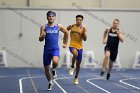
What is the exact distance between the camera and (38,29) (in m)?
23.3

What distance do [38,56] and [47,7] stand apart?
276cm

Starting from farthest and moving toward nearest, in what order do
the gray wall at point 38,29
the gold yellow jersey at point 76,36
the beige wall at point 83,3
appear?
the beige wall at point 83,3 < the gray wall at point 38,29 < the gold yellow jersey at point 76,36

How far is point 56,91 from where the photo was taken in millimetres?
12180

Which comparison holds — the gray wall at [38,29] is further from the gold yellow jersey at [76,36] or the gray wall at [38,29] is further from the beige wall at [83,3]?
the gold yellow jersey at [76,36]

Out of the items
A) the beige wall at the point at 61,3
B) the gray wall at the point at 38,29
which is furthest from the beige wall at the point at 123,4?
the beige wall at the point at 61,3

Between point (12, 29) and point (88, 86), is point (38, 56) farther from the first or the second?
point (88, 86)

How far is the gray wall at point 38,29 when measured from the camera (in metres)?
23.2

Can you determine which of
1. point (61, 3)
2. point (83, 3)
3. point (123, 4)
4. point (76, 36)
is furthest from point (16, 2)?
point (76, 36)

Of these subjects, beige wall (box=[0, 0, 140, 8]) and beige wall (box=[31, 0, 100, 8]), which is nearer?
beige wall (box=[0, 0, 140, 8])

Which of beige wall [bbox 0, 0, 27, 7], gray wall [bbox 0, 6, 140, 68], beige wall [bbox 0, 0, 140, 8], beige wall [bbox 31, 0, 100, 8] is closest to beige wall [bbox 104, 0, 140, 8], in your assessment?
beige wall [bbox 0, 0, 140, 8]

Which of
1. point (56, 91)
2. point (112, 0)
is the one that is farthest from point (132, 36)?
point (56, 91)

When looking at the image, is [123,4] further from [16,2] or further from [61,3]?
[16,2]

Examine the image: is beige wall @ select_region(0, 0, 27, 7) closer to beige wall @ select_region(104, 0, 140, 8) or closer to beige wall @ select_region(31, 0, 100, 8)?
beige wall @ select_region(31, 0, 100, 8)

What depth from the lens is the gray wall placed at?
23.2 m
